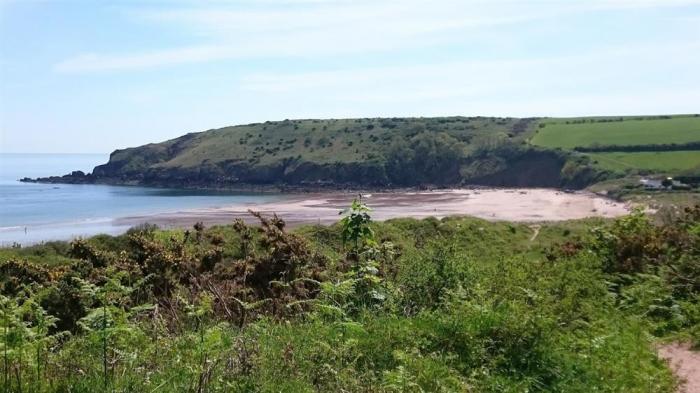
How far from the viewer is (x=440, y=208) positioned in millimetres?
76750

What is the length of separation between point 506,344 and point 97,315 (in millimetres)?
4533

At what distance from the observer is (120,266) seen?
9.90 m

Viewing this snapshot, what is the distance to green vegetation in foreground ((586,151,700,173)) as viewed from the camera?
99188mm

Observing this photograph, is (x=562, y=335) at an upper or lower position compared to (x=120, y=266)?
lower

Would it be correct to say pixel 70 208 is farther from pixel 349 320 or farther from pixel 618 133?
pixel 618 133

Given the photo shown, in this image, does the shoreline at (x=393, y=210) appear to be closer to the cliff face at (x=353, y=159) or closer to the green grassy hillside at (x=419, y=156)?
the green grassy hillside at (x=419, y=156)

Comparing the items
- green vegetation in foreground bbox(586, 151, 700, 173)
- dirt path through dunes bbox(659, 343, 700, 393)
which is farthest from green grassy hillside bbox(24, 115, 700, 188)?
dirt path through dunes bbox(659, 343, 700, 393)

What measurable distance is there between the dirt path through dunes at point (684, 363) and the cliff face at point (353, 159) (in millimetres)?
100722

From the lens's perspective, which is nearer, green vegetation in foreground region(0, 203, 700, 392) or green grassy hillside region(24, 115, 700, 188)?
green vegetation in foreground region(0, 203, 700, 392)

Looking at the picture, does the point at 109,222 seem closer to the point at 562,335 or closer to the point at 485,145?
the point at 562,335

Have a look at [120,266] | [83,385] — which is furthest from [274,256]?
[83,385]

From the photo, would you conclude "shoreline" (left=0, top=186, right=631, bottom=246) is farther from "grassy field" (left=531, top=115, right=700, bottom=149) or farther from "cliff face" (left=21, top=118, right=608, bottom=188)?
"grassy field" (left=531, top=115, right=700, bottom=149)

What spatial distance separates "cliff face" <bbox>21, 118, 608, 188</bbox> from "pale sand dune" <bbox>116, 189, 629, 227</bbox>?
15.8 metres

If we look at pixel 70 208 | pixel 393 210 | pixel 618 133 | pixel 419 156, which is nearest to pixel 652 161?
pixel 618 133
